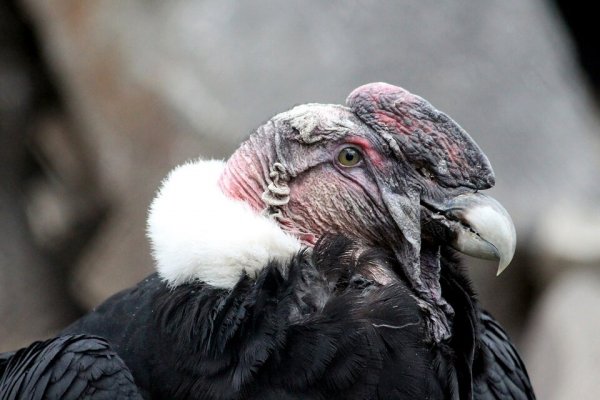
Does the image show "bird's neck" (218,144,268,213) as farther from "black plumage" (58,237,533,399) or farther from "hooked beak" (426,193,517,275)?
"hooked beak" (426,193,517,275)

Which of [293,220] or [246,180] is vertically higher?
[246,180]

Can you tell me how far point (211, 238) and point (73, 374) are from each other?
833 mm

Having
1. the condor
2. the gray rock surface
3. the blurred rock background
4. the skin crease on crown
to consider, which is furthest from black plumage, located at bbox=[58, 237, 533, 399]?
the blurred rock background

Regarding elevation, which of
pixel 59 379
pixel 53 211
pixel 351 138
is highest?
pixel 351 138

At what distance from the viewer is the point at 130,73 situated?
9805 mm

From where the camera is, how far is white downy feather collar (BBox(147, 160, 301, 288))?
3.85 meters

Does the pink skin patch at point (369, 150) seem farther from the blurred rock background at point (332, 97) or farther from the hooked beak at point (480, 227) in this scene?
the blurred rock background at point (332, 97)

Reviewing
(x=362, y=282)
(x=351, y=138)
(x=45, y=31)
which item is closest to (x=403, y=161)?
(x=351, y=138)

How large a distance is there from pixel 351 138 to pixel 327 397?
108 centimetres

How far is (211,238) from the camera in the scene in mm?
3887

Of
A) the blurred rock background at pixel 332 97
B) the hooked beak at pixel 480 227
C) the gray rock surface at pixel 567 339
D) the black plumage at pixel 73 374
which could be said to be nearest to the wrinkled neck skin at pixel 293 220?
the hooked beak at pixel 480 227

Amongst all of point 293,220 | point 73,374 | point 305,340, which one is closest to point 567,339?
point 293,220

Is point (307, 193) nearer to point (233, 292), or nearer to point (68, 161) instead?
point (233, 292)

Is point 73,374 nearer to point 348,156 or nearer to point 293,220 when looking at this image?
point 293,220
